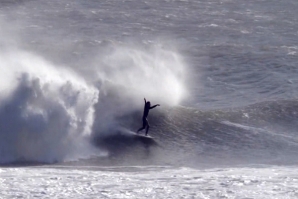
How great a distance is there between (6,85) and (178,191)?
28.1 feet

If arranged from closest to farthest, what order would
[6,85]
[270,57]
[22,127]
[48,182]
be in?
[48,182] < [22,127] < [6,85] < [270,57]

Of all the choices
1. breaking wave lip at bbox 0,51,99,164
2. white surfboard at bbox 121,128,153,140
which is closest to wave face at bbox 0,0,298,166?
breaking wave lip at bbox 0,51,99,164

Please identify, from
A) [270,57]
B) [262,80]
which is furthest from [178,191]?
[270,57]

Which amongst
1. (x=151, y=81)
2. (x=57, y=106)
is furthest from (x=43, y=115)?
(x=151, y=81)

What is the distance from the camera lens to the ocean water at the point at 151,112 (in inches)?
677

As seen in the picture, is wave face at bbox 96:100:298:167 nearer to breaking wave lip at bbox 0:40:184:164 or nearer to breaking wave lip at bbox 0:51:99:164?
breaking wave lip at bbox 0:40:184:164

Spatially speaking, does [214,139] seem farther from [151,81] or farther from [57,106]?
[151,81]

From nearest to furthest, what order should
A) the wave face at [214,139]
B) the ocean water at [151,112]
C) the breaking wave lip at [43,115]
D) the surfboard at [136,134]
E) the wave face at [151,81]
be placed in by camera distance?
the ocean water at [151,112]
the breaking wave lip at [43,115]
the wave face at [214,139]
the wave face at [151,81]
the surfboard at [136,134]

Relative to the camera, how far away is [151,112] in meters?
24.7

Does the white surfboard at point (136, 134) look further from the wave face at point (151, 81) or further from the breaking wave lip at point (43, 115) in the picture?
the breaking wave lip at point (43, 115)

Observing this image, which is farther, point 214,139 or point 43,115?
point 214,139

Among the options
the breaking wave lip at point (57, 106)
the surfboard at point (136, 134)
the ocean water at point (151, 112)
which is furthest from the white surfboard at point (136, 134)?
the breaking wave lip at point (57, 106)

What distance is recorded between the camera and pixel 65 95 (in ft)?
74.4

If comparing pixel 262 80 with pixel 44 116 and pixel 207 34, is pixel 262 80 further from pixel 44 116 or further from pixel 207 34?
pixel 44 116
